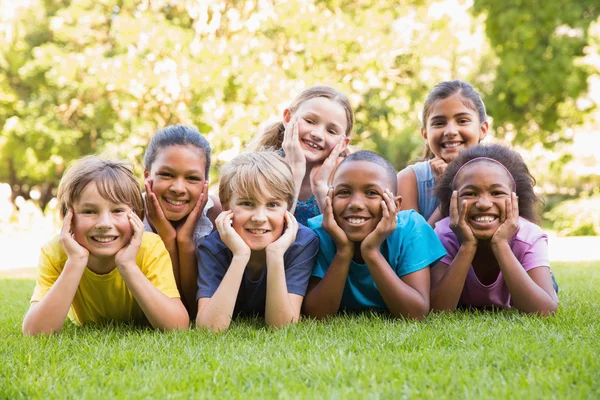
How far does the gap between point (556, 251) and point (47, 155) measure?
65.2ft

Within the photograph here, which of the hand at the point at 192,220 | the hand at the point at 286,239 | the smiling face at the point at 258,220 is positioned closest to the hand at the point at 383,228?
the hand at the point at 286,239

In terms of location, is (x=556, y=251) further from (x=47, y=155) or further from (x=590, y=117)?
(x=47, y=155)

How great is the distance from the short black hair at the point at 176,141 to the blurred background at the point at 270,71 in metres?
8.65

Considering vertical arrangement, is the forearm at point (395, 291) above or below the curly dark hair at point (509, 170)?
below

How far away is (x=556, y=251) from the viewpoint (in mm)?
12148

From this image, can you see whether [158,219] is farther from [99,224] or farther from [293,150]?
[293,150]

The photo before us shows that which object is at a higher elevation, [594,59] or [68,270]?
[594,59]

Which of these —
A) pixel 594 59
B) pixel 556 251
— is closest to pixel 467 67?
pixel 594 59

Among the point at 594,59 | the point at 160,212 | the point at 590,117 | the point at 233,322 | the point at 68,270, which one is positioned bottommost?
the point at 233,322

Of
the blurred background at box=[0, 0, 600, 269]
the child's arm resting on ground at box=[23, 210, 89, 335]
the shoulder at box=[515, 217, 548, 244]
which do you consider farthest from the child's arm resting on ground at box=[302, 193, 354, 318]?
the blurred background at box=[0, 0, 600, 269]

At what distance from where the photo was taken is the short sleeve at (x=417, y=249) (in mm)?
4027

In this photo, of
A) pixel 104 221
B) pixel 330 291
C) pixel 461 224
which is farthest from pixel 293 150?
pixel 104 221

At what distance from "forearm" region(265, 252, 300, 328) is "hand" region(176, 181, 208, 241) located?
0.78m

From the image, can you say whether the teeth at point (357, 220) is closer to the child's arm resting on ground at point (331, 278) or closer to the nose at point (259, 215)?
the child's arm resting on ground at point (331, 278)
